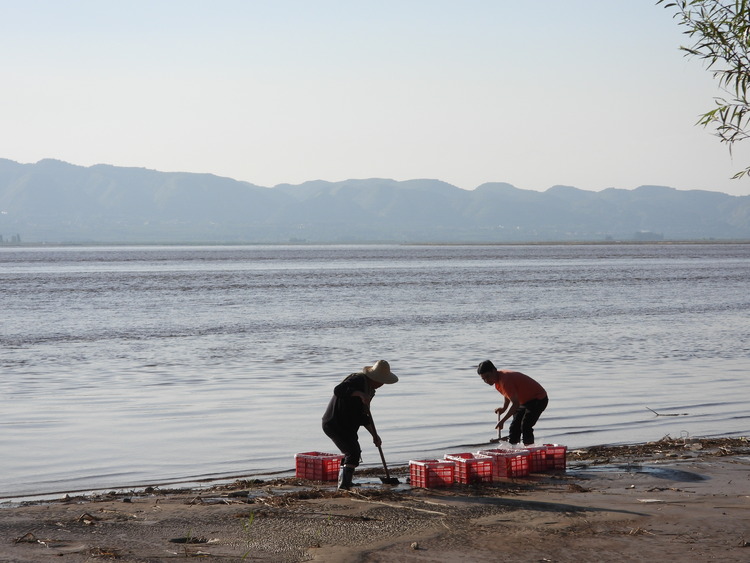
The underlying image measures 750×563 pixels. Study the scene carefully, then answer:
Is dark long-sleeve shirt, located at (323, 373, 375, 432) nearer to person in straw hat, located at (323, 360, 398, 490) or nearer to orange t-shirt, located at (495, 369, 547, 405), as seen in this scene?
person in straw hat, located at (323, 360, 398, 490)

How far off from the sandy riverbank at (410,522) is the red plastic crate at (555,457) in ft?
0.56

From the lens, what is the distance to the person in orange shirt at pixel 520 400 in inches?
470

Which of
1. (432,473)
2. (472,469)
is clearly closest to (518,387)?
(472,469)

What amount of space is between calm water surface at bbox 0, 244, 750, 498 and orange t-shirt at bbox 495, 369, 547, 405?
5.02ft

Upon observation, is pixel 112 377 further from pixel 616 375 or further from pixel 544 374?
pixel 616 375

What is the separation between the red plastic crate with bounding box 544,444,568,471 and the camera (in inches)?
447

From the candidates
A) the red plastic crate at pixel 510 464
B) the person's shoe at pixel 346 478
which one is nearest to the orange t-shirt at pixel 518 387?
the red plastic crate at pixel 510 464

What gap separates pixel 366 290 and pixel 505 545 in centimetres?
4660

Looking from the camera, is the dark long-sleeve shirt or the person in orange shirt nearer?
the dark long-sleeve shirt

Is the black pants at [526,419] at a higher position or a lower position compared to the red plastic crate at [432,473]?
higher

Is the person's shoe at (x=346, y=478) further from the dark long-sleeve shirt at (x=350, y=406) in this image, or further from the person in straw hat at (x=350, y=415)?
the dark long-sleeve shirt at (x=350, y=406)

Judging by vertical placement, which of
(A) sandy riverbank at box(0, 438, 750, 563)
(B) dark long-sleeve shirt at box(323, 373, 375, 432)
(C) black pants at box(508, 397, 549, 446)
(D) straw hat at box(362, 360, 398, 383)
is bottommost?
(A) sandy riverbank at box(0, 438, 750, 563)

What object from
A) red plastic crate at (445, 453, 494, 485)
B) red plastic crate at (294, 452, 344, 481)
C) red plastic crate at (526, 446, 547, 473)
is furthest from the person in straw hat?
red plastic crate at (526, 446, 547, 473)

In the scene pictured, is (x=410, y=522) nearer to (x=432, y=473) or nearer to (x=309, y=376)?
(x=432, y=473)
